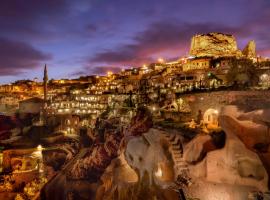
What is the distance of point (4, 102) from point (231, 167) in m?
74.2

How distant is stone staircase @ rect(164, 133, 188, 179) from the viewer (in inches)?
704

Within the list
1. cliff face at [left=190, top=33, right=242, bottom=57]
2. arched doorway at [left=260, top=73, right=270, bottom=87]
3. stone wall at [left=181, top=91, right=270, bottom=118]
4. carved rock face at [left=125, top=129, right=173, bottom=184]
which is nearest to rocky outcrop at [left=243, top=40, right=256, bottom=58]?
cliff face at [left=190, top=33, right=242, bottom=57]

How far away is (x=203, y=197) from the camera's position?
16672 mm

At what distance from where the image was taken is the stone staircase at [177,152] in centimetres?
1788

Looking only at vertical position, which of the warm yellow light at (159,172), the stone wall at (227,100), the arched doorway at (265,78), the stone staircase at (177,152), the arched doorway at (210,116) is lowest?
the warm yellow light at (159,172)

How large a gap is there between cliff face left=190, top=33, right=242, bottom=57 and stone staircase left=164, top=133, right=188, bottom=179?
5484cm

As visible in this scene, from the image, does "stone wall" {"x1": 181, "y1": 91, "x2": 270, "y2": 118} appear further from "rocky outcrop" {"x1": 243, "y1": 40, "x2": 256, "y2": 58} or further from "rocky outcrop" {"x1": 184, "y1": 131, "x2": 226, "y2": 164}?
"rocky outcrop" {"x1": 243, "y1": 40, "x2": 256, "y2": 58}

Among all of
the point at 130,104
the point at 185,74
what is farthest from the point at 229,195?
the point at 185,74

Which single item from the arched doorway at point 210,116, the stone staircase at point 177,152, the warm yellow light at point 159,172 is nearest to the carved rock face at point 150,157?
the warm yellow light at point 159,172

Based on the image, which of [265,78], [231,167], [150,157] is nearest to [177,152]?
[150,157]

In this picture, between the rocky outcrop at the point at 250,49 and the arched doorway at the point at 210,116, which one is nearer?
the arched doorway at the point at 210,116

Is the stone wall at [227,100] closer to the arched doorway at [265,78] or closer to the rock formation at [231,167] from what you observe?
the rock formation at [231,167]

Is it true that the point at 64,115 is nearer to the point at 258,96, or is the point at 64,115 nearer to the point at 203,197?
the point at 258,96

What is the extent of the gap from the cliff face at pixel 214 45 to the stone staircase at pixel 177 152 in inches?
2159
